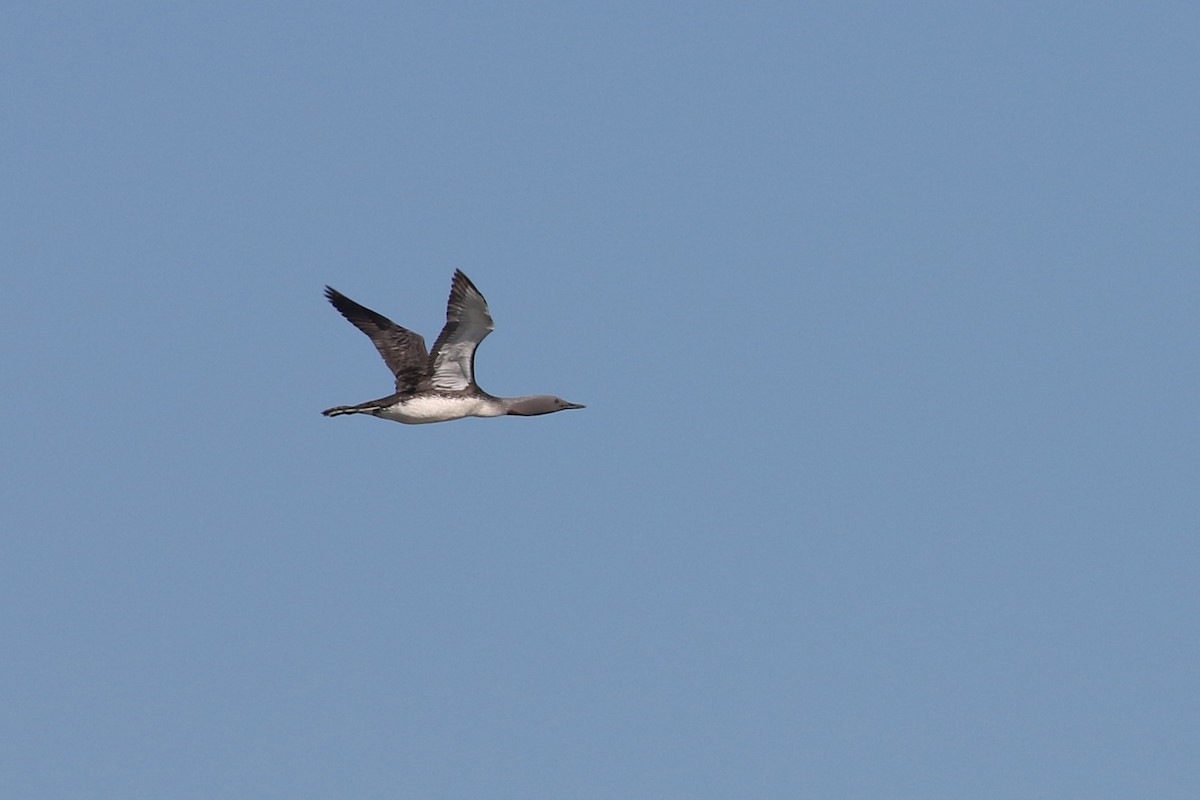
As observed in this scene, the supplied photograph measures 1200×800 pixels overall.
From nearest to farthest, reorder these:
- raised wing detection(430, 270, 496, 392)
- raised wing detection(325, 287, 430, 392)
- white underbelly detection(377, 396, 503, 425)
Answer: raised wing detection(430, 270, 496, 392)
white underbelly detection(377, 396, 503, 425)
raised wing detection(325, 287, 430, 392)

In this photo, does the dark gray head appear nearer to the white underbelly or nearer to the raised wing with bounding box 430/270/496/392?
the white underbelly

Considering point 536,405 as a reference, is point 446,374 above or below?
above

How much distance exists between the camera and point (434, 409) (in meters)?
44.7

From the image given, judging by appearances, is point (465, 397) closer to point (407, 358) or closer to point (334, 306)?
point (407, 358)

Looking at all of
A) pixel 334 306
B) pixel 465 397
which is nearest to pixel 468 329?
pixel 465 397

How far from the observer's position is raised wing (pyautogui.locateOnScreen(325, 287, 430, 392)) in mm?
45438

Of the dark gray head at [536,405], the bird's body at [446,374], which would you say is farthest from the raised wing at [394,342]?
the dark gray head at [536,405]

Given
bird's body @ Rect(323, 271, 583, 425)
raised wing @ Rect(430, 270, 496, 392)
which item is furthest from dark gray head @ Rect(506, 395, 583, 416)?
raised wing @ Rect(430, 270, 496, 392)

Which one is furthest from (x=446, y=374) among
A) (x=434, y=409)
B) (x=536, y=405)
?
(x=536, y=405)

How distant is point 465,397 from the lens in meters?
45.0

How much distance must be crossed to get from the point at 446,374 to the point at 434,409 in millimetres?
846

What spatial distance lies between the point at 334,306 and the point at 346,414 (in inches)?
208

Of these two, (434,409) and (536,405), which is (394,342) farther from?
(536,405)

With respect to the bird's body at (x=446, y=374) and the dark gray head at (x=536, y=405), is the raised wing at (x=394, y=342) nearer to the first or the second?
the bird's body at (x=446, y=374)
